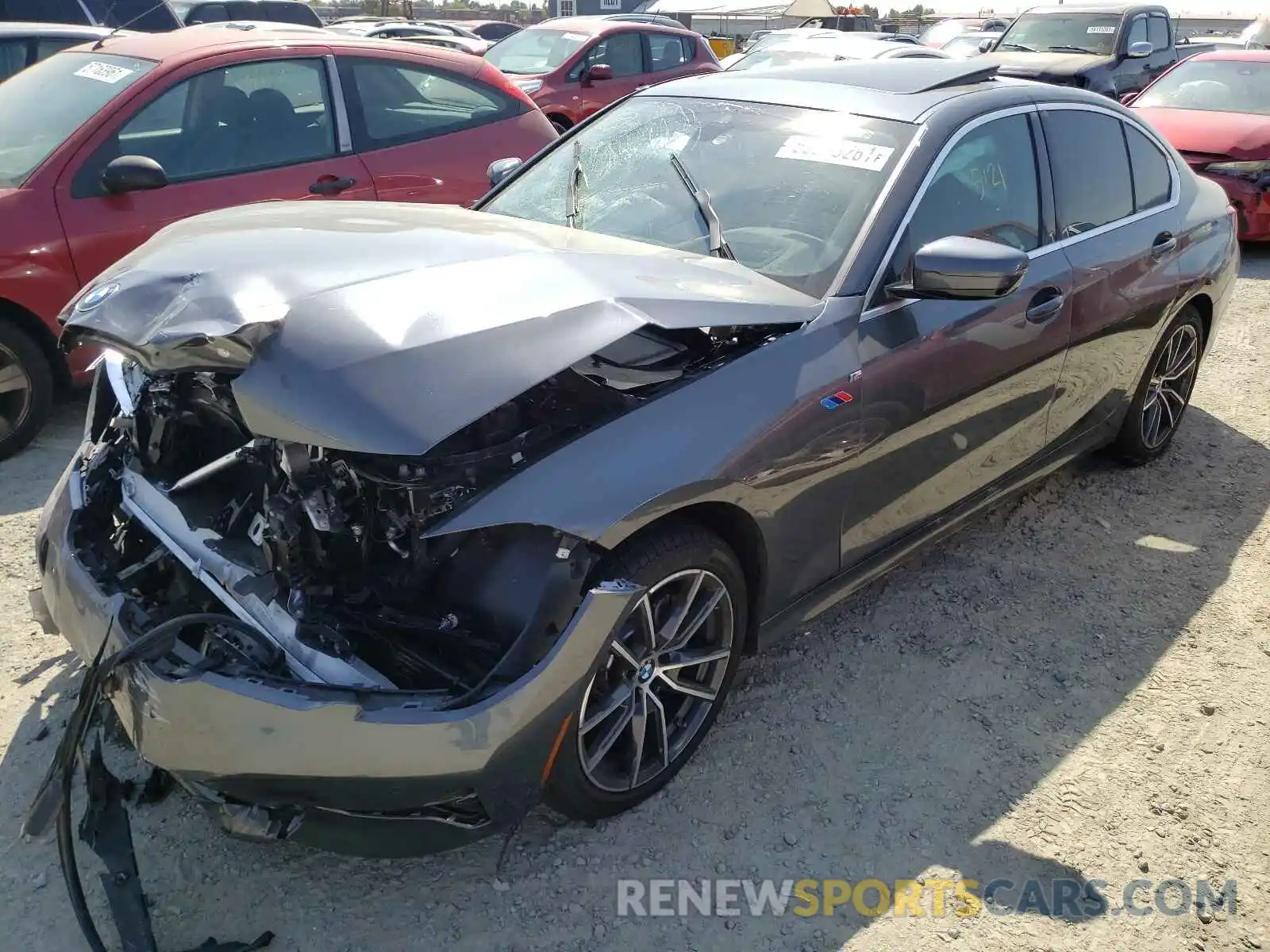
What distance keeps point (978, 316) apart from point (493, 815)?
2.15 metres

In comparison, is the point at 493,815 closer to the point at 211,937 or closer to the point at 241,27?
the point at 211,937

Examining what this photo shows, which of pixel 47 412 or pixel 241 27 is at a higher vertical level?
pixel 241 27

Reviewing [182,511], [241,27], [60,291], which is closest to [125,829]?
[182,511]

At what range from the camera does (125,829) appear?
2.26m

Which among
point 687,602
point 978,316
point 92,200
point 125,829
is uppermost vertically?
point 92,200

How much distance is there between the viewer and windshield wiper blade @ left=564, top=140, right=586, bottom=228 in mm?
3480

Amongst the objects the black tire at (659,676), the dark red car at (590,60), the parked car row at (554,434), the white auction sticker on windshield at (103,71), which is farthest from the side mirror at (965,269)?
the dark red car at (590,60)

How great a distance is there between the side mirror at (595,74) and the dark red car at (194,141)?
5.57m

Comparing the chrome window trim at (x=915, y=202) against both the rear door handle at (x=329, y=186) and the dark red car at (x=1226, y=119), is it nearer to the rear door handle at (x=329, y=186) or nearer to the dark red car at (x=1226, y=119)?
the rear door handle at (x=329, y=186)

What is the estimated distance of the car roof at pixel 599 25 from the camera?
1170cm

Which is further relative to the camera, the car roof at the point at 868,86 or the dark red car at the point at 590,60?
the dark red car at the point at 590,60

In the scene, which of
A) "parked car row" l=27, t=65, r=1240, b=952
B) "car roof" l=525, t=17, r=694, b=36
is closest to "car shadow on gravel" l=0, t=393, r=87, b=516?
"parked car row" l=27, t=65, r=1240, b=952

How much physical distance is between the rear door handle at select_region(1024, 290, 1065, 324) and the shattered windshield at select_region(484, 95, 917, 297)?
77 centimetres

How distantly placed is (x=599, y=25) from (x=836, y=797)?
10862 millimetres
